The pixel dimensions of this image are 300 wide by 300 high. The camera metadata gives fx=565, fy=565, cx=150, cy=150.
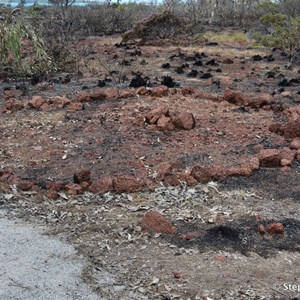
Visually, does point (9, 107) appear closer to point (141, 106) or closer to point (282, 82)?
point (141, 106)

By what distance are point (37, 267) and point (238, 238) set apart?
166 centimetres

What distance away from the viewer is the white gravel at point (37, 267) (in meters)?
3.91

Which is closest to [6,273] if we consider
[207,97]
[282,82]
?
[207,97]

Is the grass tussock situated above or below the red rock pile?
above

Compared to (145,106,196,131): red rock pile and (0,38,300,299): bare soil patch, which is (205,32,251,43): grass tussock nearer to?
(0,38,300,299): bare soil patch

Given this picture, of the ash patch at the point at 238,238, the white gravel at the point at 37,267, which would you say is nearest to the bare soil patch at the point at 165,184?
the ash patch at the point at 238,238

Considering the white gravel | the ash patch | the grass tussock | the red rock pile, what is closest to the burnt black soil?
the ash patch

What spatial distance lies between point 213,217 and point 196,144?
6.93 feet

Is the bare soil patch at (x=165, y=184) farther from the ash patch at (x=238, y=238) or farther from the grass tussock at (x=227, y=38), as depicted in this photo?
the grass tussock at (x=227, y=38)

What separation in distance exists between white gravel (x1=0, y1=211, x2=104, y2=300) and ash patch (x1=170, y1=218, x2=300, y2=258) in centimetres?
93

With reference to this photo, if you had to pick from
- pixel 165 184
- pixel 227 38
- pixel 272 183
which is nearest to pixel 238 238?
pixel 165 184

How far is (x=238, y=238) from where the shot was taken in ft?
15.5

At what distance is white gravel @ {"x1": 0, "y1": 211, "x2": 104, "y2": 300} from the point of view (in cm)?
391

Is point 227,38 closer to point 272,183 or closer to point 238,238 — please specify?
point 272,183
